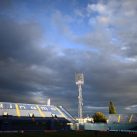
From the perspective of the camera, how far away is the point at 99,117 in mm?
152250

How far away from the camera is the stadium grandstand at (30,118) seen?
102194 millimetres

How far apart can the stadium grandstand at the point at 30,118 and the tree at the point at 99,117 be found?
32627 millimetres

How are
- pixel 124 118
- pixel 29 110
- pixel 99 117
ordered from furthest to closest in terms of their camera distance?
pixel 99 117
pixel 124 118
pixel 29 110

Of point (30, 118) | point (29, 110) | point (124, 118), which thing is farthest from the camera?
point (124, 118)

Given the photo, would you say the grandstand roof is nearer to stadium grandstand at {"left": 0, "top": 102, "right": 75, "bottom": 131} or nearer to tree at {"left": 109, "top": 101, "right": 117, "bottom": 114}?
stadium grandstand at {"left": 0, "top": 102, "right": 75, "bottom": 131}

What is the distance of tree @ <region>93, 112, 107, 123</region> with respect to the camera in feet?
492

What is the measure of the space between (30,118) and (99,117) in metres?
55.2

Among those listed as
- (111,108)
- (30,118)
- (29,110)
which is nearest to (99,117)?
(111,108)

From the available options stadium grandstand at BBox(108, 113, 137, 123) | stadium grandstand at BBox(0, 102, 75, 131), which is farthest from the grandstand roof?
stadium grandstand at BBox(108, 113, 137, 123)

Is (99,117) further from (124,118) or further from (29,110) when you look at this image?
(29,110)

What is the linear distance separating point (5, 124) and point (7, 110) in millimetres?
10158

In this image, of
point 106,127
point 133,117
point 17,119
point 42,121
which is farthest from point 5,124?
point 133,117

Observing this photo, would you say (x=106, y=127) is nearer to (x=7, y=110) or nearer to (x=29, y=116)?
(x=29, y=116)

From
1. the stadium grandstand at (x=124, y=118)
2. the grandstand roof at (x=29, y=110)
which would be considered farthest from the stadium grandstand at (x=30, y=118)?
the stadium grandstand at (x=124, y=118)
